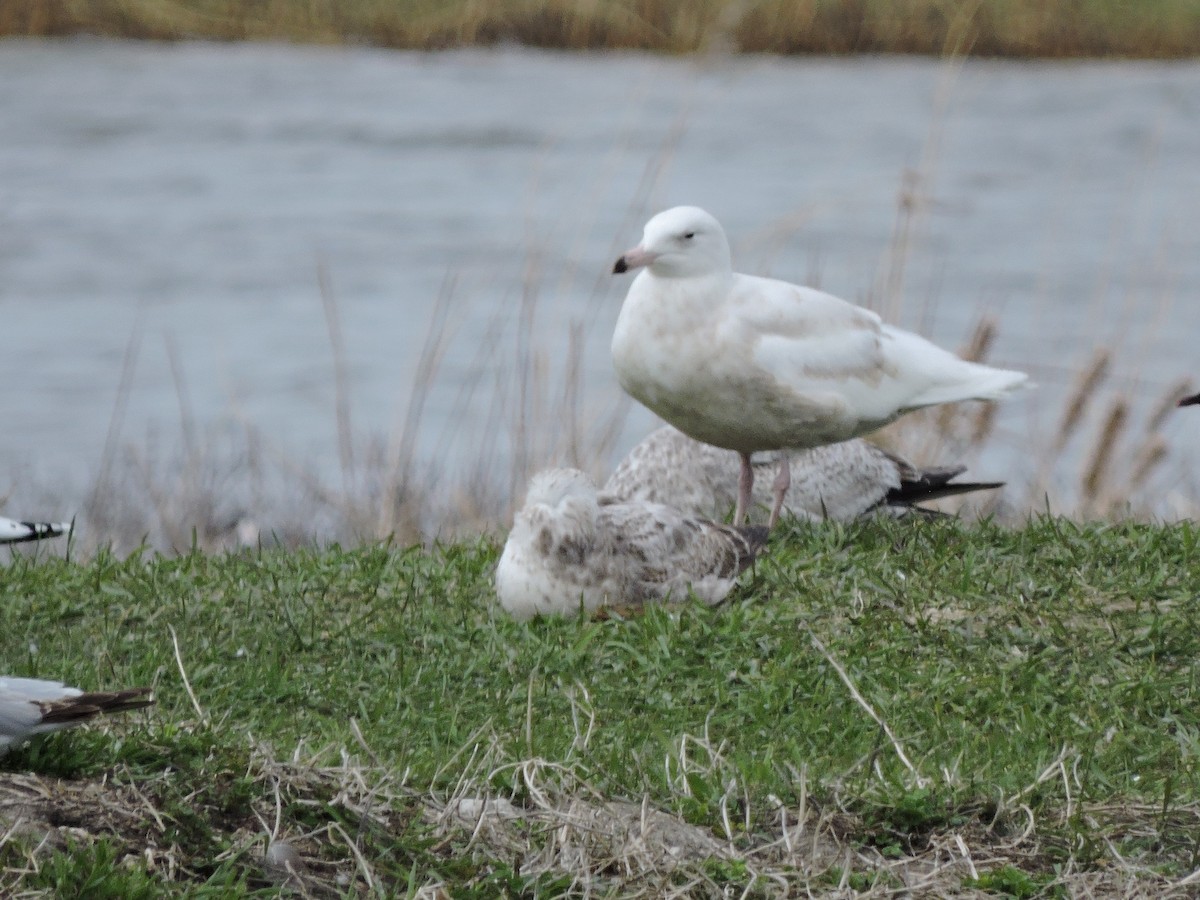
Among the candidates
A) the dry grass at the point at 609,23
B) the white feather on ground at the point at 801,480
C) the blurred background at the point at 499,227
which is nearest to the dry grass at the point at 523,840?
the white feather on ground at the point at 801,480

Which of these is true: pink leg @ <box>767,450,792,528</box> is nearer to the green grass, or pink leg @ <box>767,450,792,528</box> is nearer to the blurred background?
the green grass

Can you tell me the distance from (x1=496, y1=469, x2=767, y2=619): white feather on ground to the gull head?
79 centimetres

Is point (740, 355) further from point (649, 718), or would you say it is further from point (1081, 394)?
point (1081, 394)

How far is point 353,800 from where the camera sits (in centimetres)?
401

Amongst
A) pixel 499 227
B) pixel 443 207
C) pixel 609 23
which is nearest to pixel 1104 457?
pixel 499 227

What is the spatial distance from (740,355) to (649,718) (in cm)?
159

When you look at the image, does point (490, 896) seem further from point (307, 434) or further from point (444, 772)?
point (307, 434)

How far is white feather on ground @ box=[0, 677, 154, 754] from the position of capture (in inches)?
151

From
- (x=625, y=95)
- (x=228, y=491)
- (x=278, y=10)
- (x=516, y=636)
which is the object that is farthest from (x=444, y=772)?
(x=278, y=10)

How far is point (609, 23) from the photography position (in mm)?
19938

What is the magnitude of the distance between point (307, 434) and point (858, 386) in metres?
6.51

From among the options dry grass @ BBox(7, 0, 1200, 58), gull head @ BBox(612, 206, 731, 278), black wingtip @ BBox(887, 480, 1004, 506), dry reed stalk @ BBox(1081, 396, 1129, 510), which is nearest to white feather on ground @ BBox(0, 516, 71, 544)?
gull head @ BBox(612, 206, 731, 278)

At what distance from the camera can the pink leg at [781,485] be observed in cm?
654

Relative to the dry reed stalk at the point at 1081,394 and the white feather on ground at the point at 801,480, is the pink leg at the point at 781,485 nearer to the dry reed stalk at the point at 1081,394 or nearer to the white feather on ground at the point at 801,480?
the white feather on ground at the point at 801,480
